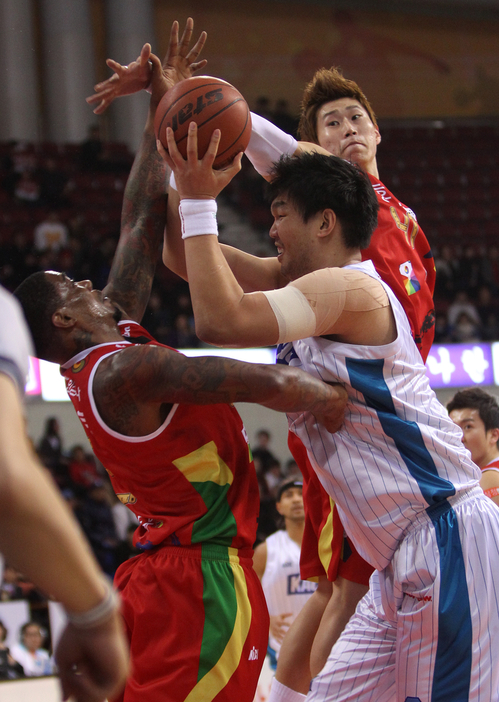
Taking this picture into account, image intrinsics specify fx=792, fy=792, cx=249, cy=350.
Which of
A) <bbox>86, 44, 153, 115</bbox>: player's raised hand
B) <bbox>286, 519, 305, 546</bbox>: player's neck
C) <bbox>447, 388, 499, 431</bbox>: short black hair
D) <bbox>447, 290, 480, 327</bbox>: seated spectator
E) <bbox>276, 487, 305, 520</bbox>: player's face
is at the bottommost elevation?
<bbox>286, 519, 305, 546</bbox>: player's neck

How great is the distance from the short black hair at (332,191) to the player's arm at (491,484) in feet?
7.22

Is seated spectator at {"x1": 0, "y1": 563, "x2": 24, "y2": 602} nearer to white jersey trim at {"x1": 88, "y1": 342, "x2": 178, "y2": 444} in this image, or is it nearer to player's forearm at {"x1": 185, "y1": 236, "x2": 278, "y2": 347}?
white jersey trim at {"x1": 88, "y1": 342, "x2": 178, "y2": 444}

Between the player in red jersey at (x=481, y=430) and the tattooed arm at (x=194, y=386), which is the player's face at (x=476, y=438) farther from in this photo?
the tattooed arm at (x=194, y=386)

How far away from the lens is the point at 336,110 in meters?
3.93

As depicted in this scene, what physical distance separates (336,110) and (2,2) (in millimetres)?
13012

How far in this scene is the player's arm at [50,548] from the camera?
1.23 meters

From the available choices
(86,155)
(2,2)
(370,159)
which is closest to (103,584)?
(370,159)

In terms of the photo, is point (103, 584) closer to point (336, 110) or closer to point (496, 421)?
point (336, 110)

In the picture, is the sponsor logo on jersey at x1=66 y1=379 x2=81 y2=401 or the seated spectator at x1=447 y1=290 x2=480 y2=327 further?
the seated spectator at x1=447 y1=290 x2=480 y2=327

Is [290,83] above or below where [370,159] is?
above

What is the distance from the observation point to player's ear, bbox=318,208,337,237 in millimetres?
2873

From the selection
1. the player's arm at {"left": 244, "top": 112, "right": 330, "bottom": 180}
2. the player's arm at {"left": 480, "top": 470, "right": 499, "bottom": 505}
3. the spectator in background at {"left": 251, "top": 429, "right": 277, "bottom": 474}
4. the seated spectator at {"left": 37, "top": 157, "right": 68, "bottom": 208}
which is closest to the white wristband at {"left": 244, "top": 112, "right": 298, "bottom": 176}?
the player's arm at {"left": 244, "top": 112, "right": 330, "bottom": 180}

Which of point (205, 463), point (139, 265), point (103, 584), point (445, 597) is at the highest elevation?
point (139, 265)

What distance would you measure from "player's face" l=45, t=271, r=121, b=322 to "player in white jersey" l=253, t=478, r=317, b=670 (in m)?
4.07
